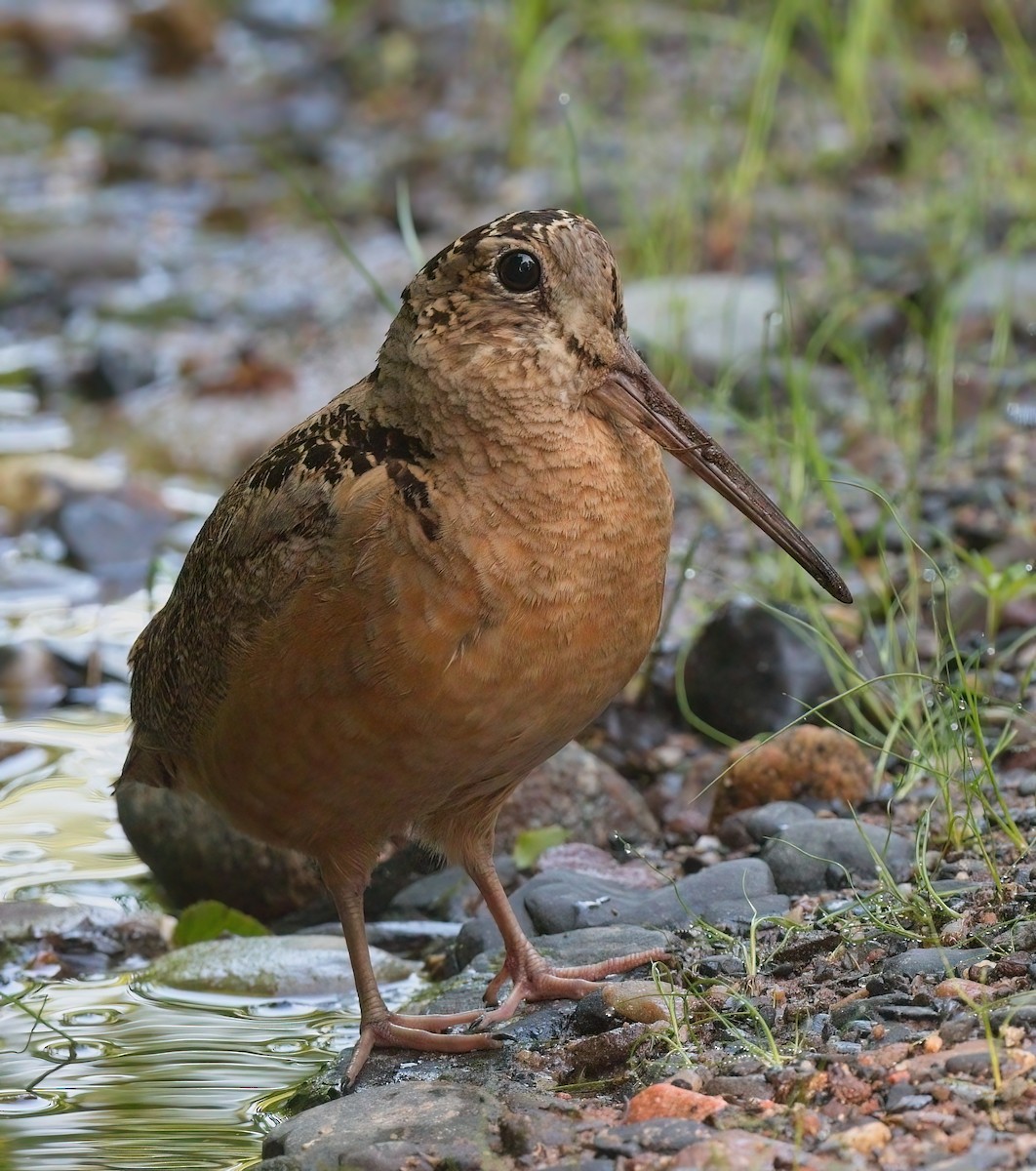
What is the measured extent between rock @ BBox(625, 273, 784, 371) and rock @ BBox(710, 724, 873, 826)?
2.28 m

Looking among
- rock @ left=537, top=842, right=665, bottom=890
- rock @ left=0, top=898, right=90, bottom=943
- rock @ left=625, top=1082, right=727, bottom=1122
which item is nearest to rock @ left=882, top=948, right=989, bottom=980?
rock @ left=625, top=1082, right=727, bottom=1122

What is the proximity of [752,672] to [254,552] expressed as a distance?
1.81 meters

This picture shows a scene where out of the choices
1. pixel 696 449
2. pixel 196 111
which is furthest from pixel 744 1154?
pixel 196 111

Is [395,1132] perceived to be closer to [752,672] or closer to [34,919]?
[34,919]

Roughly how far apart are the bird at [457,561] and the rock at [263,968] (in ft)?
1.82

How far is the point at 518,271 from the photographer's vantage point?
3287mm

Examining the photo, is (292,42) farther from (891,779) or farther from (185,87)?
(891,779)

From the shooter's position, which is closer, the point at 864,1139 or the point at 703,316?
the point at 864,1139

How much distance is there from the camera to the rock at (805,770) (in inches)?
175

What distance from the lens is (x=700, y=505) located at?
6.32 m

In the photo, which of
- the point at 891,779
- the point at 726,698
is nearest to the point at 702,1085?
the point at 891,779

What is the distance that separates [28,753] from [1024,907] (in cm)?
311

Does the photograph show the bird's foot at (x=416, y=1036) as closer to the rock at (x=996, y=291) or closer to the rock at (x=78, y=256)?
the rock at (x=996, y=291)

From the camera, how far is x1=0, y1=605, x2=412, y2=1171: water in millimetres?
3428
